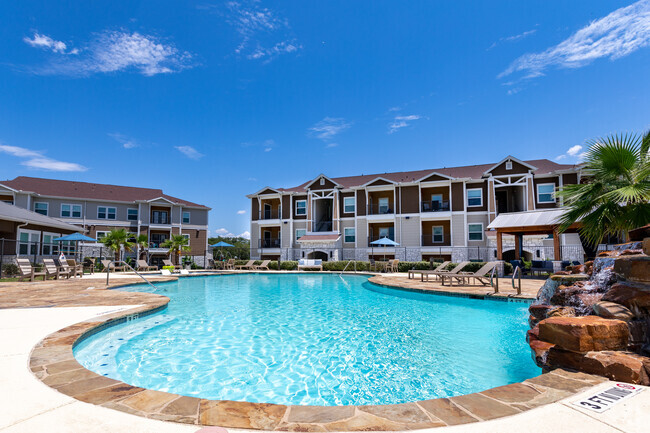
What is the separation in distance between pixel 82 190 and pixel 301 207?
23856 millimetres

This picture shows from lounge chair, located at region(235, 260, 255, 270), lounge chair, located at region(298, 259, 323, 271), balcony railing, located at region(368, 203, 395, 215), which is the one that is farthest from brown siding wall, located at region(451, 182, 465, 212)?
lounge chair, located at region(235, 260, 255, 270)

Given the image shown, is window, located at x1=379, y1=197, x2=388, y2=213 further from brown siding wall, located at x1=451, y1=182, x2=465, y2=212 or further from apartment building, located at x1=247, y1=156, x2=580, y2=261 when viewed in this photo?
brown siding wall, located at x1=451, y1=182, x2=465, y2=212

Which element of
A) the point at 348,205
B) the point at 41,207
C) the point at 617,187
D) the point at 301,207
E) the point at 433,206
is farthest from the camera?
the point at 301,207

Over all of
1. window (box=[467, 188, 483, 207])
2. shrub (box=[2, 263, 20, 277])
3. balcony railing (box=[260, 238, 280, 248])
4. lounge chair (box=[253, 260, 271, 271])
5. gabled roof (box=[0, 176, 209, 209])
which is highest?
gabled roof (box=[0, 176, 209, 209])

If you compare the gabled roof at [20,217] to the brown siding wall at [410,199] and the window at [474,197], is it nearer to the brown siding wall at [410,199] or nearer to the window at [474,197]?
the brown siding wall at [410,199]

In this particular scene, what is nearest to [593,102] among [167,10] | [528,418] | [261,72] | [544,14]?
[544,14]

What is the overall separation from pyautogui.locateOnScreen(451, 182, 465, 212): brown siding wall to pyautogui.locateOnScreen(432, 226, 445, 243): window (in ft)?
8.09

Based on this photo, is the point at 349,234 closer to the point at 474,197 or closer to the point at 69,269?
the point at 474,197

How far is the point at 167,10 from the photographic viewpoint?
1399 cm

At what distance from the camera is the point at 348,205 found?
31.5 m

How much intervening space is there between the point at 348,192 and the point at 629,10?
22926mm

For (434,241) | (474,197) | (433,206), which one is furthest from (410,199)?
(474,197)

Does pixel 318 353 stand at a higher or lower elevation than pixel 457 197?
lower

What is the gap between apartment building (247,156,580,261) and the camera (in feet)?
86.6
